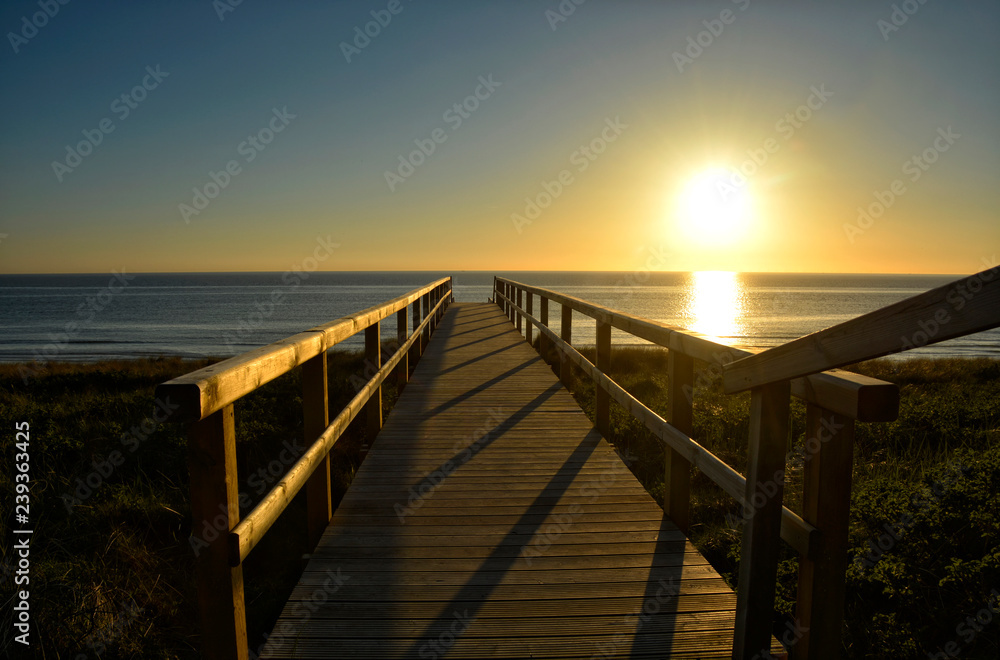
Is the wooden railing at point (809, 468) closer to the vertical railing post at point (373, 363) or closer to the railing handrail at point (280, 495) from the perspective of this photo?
the railing handrail at point (280, 495)

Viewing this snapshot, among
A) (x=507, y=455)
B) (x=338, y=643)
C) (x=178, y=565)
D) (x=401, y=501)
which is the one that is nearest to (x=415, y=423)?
(x=507, y=455)

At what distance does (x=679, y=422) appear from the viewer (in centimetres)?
295

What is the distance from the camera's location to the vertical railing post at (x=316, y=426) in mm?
2682

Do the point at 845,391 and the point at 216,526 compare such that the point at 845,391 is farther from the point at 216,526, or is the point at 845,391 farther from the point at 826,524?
the point at 216,526

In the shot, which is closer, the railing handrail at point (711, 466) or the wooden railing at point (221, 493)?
the wooden railing at point (221, 493)

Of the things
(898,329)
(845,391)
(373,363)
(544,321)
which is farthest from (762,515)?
(544,321)

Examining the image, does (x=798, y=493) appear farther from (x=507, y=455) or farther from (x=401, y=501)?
(x=401, y=501)

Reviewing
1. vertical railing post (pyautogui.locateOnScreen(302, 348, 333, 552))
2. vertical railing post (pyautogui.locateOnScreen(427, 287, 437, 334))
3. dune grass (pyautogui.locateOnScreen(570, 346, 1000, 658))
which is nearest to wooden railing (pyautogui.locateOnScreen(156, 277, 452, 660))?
vertical railing post (pyautogui.locateOnScreen(302, 348, 333, 552))

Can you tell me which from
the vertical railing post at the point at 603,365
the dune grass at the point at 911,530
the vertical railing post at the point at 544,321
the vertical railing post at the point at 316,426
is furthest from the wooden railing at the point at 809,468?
the vertical railing post at the point at 544,321

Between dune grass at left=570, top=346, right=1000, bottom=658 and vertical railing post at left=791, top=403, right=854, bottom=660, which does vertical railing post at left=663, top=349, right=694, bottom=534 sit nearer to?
dune grass at left=570, top=346, right=1000, bottom=658

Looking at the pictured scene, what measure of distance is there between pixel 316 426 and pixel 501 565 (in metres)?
1.08

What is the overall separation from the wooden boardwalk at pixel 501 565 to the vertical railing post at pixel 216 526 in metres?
0.43

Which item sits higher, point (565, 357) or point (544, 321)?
point (544, 321)

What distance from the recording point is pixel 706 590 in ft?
7.88
